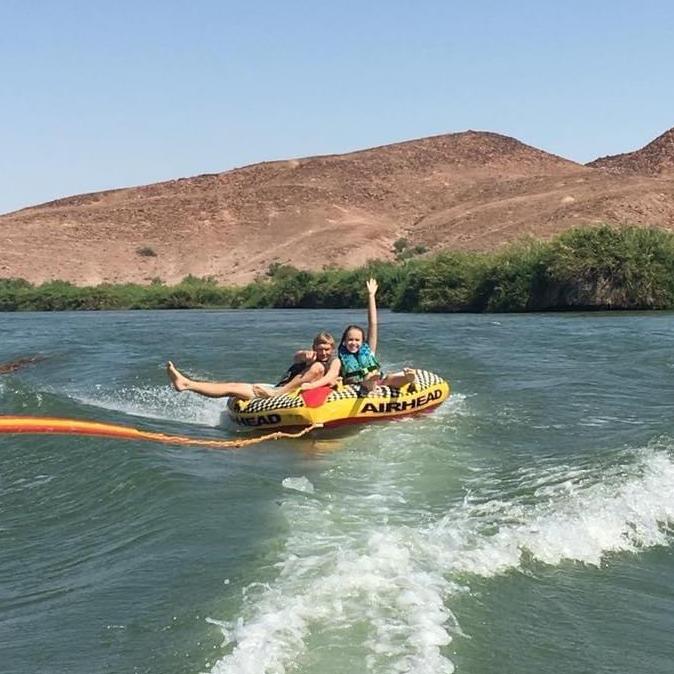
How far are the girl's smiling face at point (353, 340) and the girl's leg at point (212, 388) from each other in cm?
130

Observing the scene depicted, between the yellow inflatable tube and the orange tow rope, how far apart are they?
0.57 ft

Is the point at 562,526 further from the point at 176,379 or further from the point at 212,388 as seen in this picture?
the point at 212,388

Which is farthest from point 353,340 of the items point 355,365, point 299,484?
point 299,484

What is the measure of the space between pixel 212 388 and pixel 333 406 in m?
1.43

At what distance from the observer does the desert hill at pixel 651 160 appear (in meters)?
97.8

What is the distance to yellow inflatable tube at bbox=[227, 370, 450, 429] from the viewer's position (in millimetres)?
10859

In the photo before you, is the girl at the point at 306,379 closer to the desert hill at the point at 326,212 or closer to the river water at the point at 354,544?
the river water at the point at 354,544

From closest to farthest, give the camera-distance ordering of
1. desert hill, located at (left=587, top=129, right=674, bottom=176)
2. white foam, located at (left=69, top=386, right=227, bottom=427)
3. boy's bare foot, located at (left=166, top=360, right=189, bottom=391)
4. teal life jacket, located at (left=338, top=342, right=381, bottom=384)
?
boy's bare foot, located at (left=166, top=360, right=189, bottom=391) → teal life jacket, located at (left=338, top=342, right=381, bottom=384) → white foam, located at (left=69, top=386, right=227, bottom=427) → desert hill, located at (left=587, top=129, right=674, bottom=176)

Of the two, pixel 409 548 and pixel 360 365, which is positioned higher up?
pixel 360 365

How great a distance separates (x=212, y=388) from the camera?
11.0m

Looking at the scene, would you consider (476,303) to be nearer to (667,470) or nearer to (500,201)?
(667,470)

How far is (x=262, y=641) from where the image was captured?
A: 4.73 meters

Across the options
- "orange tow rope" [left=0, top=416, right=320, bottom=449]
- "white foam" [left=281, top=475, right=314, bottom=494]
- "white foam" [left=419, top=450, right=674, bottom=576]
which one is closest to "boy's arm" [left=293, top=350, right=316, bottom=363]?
"orange tow rope" [left=0, top=416, right=320, bottom=449]

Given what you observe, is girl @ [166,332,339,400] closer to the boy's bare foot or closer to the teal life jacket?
the teal life jacket
